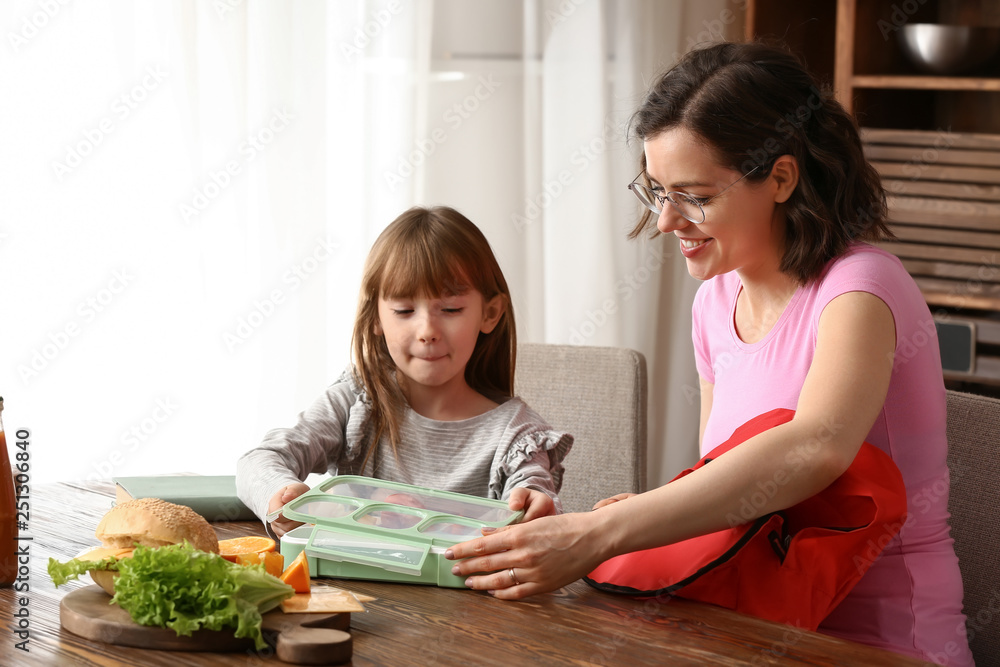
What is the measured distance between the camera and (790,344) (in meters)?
1.38

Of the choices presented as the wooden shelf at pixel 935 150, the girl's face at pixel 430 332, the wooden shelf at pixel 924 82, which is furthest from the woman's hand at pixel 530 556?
the wooden shelf at pixel 924 82

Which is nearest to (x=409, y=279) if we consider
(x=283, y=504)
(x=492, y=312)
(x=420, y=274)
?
(x=420, y=274)

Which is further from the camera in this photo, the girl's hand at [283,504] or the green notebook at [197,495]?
the green notebook at [197,495]

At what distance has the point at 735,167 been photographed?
1353mm

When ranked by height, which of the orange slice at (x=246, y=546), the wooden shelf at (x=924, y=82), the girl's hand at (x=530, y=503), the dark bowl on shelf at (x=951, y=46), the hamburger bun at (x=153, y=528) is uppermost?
the dark bowl on shelf at (x=951, y=46)

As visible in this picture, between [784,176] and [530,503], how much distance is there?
56 centimetres

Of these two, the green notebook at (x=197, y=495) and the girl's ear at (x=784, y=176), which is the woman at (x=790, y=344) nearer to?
the girl's ear at (x=784, y=176)

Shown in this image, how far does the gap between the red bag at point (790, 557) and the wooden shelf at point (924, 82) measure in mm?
1921

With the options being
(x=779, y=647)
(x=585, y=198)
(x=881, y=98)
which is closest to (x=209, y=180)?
(x=585, y=198)

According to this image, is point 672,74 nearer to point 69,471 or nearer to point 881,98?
point 69,471

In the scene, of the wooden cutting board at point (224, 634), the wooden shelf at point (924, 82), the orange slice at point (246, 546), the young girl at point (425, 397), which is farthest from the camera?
the wooden shelf at point (924, 82)

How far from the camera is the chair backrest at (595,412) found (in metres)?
1.94

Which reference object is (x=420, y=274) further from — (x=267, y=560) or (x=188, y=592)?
(x=188, y=592)

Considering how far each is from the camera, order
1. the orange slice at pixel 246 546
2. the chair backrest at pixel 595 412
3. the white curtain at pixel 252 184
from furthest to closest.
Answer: the white curtain at pixel 252 184, the chair backrest at pixel 595 412, the orange slice at pixel 246 546
